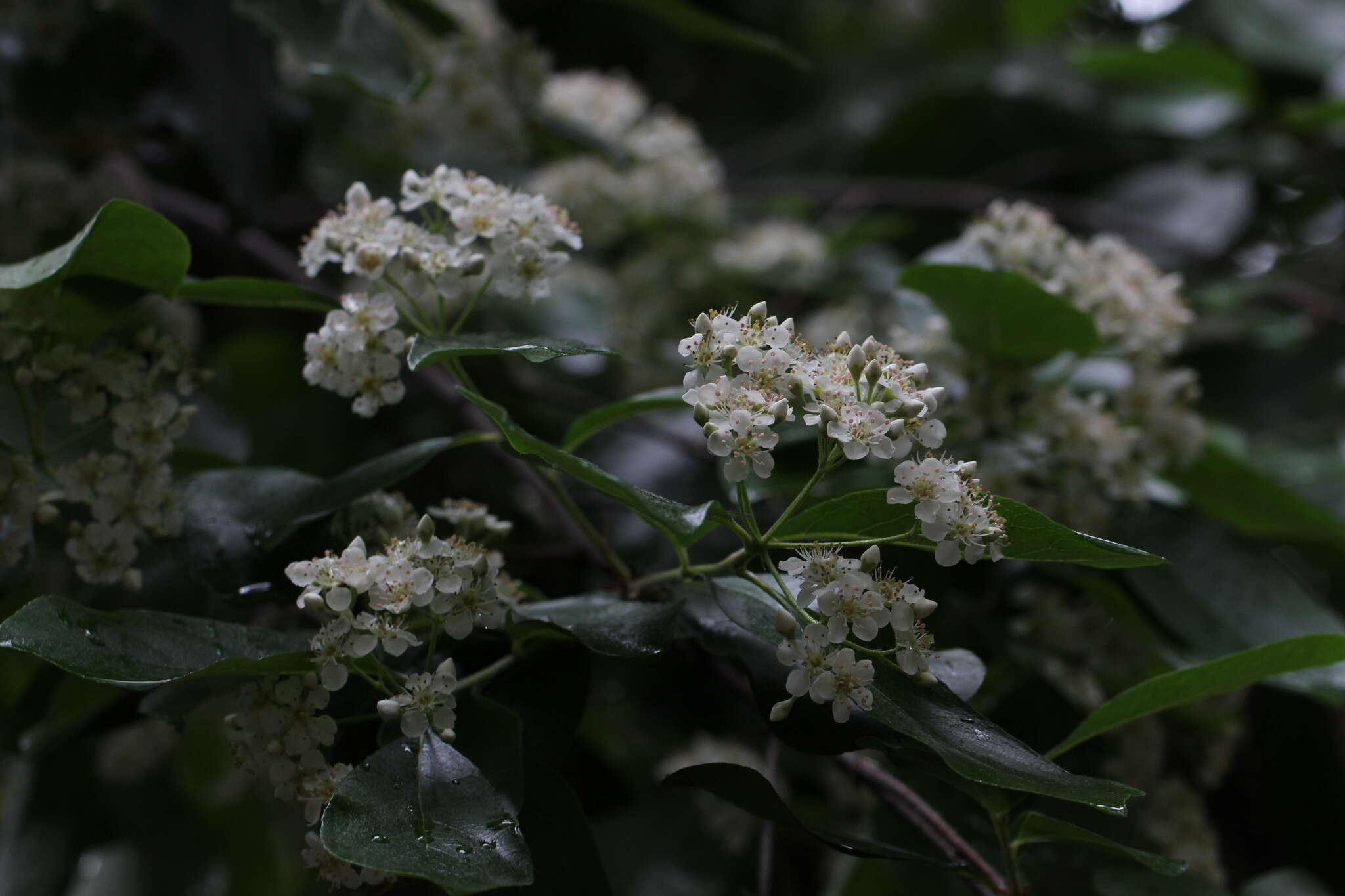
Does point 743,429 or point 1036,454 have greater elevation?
point 743,429

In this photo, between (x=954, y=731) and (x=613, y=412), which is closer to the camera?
(x=954, y=731)

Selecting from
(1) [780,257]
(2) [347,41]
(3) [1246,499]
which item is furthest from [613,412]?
(1) [780,257]

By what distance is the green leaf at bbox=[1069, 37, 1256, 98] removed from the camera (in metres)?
2.29

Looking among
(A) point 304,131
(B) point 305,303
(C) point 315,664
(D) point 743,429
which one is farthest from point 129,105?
(D) point 743,429

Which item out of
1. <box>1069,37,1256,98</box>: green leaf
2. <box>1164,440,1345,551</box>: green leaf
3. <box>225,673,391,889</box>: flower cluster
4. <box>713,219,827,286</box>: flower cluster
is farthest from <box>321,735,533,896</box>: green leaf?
<box>1069,37,1256,98</box>: green leaf

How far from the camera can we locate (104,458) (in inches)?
37.1

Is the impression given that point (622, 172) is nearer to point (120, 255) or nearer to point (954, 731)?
point (120, 255)

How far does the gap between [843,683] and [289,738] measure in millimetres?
419

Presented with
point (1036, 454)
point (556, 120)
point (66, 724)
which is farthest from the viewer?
point (556, 120)

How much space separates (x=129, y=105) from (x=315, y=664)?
123 cm

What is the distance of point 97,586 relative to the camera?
1.08 metres

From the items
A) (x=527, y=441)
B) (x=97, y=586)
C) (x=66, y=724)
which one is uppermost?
(x=527, y=441)

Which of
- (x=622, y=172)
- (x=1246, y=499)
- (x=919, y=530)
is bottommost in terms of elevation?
(x=622, y=172)

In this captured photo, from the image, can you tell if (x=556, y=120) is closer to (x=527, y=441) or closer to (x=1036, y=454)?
(x=1036, y=454)
